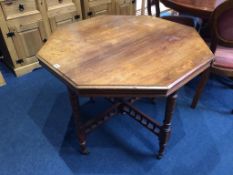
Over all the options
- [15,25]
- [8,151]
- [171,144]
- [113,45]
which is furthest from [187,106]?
[15,25]

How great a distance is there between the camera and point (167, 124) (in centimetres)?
130

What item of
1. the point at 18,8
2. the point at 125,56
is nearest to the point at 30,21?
the point at 18,8

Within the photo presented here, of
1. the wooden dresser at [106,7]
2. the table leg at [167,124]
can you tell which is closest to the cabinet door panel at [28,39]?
the wooden dresser at [106,7]

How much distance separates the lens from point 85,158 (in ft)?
4.89

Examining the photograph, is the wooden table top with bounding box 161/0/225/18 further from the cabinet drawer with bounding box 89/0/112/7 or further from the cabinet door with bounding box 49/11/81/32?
the cabinet door with bounding box 49/11/81/32

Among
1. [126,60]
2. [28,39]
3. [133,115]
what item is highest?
[126,60]

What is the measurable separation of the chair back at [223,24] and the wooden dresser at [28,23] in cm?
142

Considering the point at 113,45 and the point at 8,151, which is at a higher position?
the point at 113,45

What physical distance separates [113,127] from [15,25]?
1.30 metres

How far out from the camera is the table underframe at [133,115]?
123 centimetres

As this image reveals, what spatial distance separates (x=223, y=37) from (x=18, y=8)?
1716mm

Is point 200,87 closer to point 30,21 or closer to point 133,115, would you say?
point 133,115

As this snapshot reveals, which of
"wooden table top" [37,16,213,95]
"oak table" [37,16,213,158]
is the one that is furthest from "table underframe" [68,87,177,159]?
"wooden table top" [37,16,213,95]

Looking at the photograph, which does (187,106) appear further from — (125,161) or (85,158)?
(85,158)
